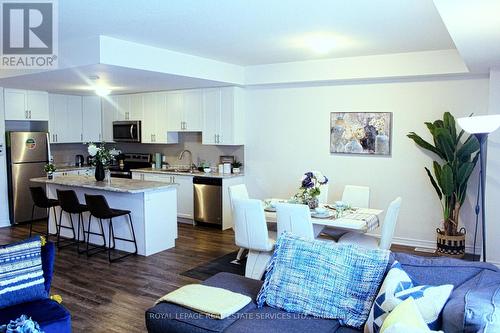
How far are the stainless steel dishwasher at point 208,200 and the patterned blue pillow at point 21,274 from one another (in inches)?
154

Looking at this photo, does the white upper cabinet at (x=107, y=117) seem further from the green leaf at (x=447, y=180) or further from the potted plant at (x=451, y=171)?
the green leaf at (x=447, y=180)

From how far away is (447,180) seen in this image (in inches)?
199

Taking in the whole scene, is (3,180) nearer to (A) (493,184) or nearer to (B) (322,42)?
(B) (322,42)

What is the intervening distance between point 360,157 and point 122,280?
364 cm

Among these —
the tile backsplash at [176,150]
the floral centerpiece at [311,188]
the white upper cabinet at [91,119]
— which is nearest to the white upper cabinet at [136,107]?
the tile backsplash at [176,150]

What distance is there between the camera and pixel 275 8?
3451 millimetres

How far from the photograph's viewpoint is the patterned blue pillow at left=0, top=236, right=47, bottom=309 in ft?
9.08

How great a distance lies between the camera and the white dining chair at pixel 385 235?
4.05 metres

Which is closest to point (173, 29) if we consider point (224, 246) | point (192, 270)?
point (192, 270)

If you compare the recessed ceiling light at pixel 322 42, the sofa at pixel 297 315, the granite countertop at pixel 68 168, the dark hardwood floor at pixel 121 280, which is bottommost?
the dark hardwood floor at pixel 121 280

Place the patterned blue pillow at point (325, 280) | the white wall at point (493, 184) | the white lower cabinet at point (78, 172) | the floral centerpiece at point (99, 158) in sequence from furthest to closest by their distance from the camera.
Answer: the white lower cabinet at point (78, 172), the floral centerpiece at point (99, 158), the white wall at point (493, 184), the patterned blue pillow at point (325, 280)

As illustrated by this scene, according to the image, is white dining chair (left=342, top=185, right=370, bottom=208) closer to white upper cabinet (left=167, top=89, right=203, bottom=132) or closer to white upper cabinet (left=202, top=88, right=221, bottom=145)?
white upper cabinet (left=202, top=88, right=221, bottom=145)

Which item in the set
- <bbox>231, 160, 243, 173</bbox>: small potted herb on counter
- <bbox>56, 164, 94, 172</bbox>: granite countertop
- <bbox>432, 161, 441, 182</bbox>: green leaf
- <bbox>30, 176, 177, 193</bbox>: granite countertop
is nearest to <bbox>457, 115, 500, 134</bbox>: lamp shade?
<bbox>432, 161, 441, 182</bbox>: green leaf

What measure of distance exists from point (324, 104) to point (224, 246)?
8.46 feet
